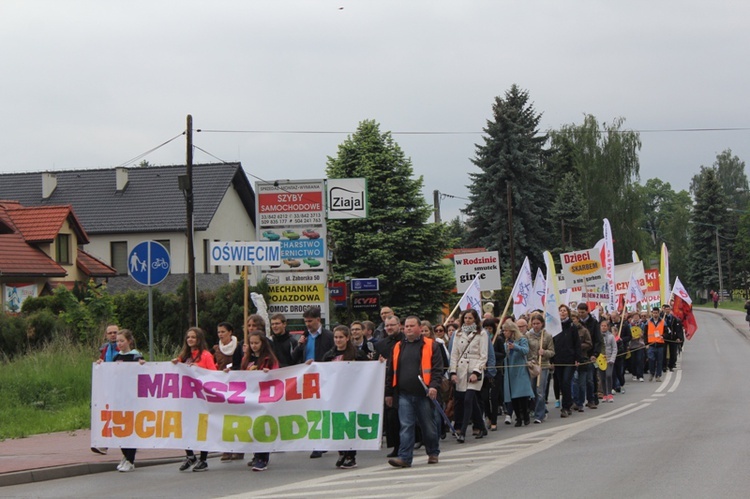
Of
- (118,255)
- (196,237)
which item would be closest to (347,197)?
(196,237)

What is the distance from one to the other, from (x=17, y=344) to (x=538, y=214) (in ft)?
160

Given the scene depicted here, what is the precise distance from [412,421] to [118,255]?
4517 cm

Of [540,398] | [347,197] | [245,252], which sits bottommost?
[540,398]

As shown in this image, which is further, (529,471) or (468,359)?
(468,359)

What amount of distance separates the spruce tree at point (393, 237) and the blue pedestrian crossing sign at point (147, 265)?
116ft

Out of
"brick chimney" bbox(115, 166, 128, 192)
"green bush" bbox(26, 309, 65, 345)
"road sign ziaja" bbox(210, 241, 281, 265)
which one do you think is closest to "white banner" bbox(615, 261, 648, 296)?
"green bush" bbox(26, 309, 65, 345)

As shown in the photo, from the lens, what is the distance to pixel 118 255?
55.6m

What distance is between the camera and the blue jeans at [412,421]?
491 inches

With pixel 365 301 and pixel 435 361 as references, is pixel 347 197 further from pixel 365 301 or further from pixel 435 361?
pixel 435 361

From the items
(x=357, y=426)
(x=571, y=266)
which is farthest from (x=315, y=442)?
(x=571, y=266)

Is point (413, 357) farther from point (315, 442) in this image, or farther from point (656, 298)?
point (656, 298)

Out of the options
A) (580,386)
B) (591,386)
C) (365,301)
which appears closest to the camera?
(580,386)

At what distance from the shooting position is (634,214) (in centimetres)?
8619

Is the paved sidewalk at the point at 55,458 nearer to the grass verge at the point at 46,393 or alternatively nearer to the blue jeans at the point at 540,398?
the grass verge at the point at 46,393
